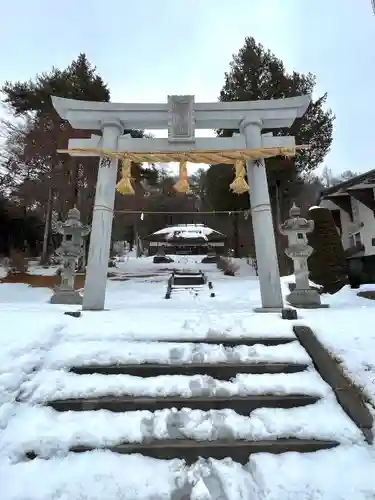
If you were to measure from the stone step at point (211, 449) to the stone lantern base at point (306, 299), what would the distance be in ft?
13.2

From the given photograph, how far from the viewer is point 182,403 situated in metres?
A: 3.01

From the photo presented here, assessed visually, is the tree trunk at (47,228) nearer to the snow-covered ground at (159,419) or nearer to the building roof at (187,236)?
the building roof at (187,236)

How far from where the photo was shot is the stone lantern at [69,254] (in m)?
8.32

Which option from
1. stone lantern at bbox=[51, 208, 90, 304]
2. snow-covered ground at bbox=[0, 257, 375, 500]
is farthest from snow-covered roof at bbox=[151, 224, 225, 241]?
snow-covered ground at bbox=[0, 257, 375, 500]

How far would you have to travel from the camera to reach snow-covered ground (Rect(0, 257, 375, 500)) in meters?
2.27

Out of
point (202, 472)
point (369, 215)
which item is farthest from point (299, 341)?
point (369, 215)

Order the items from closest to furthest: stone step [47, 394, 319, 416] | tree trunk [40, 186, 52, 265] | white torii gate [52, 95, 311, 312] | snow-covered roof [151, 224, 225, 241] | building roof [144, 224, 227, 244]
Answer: stone step [47, 394, 319, 416], white torii gate [52, 95, 311, 312], tree trunk [40, 186, 52, 265], building roof [144, 224, 227, 244], snow-covered roof [151, 224, 225, 241]

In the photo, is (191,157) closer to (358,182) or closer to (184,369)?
(184,369)

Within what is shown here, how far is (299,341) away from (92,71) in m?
22.9

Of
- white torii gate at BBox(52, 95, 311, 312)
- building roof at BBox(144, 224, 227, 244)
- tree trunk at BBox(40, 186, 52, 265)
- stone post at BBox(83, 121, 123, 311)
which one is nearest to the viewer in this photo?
stone post at BBox(83, 121, 123, 311)

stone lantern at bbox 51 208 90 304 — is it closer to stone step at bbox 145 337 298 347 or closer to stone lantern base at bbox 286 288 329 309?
stone step at bbox 145 337 298 347

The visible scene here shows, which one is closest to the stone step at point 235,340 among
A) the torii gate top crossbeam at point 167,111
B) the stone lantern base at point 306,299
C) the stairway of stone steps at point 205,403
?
the stairway of stone steps at point 205,403

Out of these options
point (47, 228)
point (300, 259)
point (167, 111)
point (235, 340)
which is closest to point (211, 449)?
point (235, 340)

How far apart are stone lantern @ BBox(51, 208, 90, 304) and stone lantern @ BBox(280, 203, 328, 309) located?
512 centimetres
